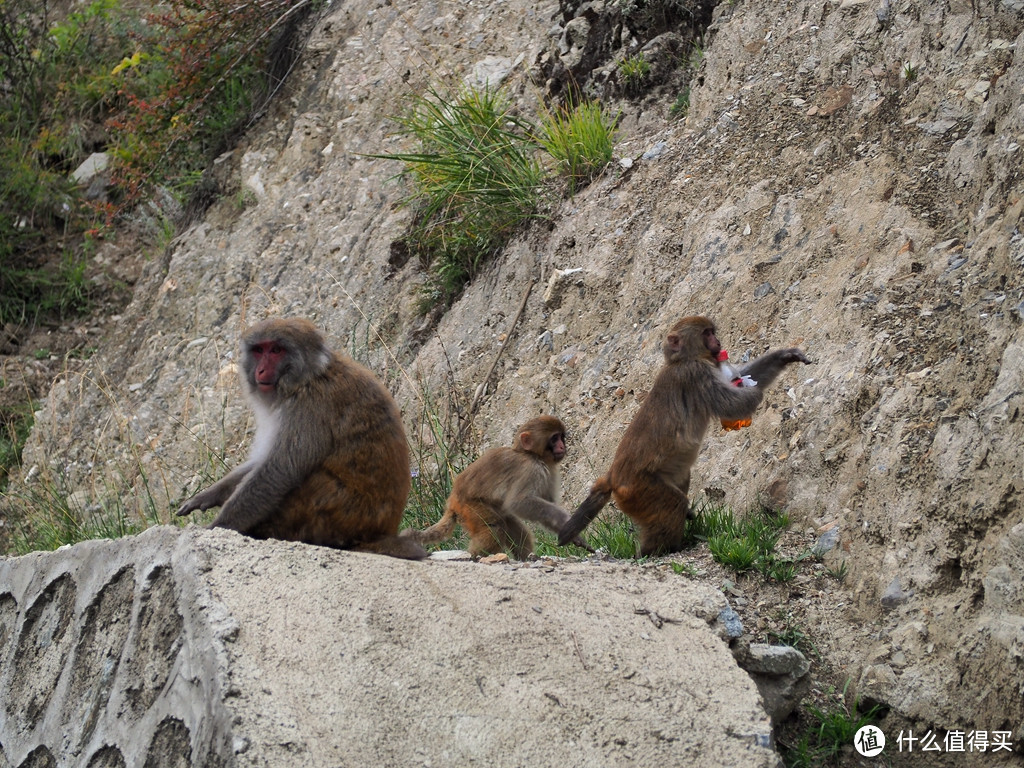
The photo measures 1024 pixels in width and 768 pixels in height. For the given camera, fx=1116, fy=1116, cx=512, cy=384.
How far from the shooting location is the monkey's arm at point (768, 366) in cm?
636

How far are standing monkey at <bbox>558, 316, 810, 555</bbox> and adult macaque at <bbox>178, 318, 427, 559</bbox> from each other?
130cm

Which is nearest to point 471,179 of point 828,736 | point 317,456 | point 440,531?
point 440,531

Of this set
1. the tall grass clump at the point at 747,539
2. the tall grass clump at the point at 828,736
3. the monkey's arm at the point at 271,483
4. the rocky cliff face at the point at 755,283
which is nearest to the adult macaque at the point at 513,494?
the tall grass clump at the point at 747,539

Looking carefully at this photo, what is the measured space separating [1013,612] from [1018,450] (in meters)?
0.72

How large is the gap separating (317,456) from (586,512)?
1742 mm

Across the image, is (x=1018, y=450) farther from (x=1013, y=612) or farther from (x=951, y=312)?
(x=951, y=312)

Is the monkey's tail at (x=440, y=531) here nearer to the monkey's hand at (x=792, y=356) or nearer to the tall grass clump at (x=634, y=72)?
the monkey's hand at (x=792, y=356)

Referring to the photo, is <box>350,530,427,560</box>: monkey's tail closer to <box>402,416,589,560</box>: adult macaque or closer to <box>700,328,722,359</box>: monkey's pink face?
<box>402,416,589,560</box>: adult macaque

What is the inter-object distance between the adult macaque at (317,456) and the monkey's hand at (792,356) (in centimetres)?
228

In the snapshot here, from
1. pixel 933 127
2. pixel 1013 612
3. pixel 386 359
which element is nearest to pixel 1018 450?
pixel 1013 612

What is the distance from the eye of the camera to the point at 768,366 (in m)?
6.42

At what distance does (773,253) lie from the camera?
7.67 m

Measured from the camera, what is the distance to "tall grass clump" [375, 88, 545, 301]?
10.1 metres

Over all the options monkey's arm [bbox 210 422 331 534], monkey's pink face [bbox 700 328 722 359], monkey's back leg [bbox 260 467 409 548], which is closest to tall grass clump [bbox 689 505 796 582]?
monkey's pink face [bbox 700 328 722 359]
